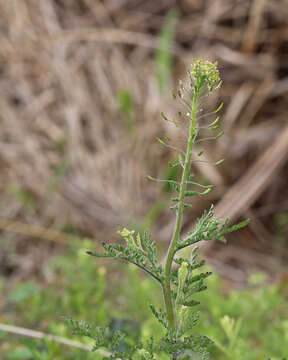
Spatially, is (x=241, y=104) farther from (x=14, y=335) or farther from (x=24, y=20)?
(x=14, y=335)

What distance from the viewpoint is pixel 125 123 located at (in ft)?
9.59

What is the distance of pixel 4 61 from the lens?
11.3ft

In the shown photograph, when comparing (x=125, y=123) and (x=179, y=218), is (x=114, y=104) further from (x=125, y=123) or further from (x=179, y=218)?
(x=179, y=218)

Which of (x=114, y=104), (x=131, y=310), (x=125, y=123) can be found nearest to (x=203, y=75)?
(x=131, y=310)

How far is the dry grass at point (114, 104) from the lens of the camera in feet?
9.43

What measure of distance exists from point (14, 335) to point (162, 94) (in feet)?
6.00

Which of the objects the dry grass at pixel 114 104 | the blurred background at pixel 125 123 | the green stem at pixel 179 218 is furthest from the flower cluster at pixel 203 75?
the dry grass at pixel 114 104

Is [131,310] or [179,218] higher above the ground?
[131,310]

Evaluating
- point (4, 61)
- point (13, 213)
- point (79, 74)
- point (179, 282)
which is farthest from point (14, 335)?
point (4, 61)

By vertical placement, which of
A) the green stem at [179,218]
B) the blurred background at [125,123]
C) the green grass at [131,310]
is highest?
the blurred background at [125,123]

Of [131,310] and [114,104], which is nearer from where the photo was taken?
[131,310]

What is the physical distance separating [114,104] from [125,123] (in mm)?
258

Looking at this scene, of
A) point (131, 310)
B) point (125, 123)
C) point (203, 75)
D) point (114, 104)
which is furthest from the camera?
point (114, 104)

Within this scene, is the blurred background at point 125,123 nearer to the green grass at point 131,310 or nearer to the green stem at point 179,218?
the green grass at point 131,310
